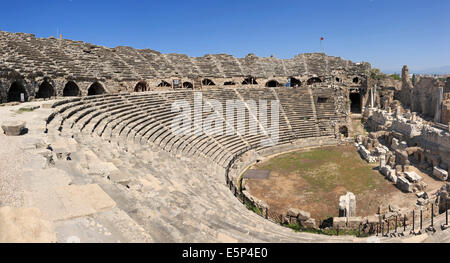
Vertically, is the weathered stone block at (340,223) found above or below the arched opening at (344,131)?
below

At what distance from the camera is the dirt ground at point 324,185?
→ 47.2 feet

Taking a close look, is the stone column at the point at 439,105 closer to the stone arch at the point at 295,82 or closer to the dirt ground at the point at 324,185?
the dirt ground at the point at 324,185

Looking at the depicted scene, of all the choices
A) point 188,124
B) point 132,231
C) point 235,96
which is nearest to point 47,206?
point 132,231

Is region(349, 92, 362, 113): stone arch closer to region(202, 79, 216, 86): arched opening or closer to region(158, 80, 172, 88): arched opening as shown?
region(202, 79, 216, 86): arched opening

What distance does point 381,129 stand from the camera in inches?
1047

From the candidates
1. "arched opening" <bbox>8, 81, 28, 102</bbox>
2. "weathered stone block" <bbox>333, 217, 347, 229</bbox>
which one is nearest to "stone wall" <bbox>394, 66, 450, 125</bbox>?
"weathered stone block" <bbox>333, 217, 347, 229</bbox>

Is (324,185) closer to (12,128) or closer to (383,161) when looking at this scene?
(383,161)

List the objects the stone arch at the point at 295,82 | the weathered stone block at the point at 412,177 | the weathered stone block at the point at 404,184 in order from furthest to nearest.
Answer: the stone arch at the point at 295,82
the weathered stone block at the point at 412,177
the weathered stone block at the point at 404,184

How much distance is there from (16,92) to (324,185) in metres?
20.0

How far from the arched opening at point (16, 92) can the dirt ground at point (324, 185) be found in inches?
590

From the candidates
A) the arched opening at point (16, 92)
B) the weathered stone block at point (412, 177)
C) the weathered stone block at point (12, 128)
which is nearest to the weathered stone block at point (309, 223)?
the weathered stone block at point (412, 177)

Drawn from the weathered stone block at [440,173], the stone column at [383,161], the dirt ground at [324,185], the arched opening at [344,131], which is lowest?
the dirt ground at [324,185]

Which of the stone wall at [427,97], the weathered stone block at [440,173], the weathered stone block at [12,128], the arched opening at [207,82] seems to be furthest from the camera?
the arched opening at [207,82]
